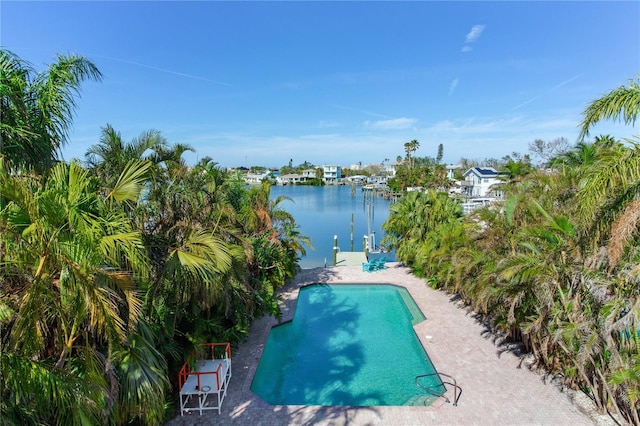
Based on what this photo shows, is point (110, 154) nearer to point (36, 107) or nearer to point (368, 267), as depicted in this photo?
point (36, 107)

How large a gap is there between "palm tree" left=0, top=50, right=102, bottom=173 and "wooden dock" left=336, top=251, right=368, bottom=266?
16313mm

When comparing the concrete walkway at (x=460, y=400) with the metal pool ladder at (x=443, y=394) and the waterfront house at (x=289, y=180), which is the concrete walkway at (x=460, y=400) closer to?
the metal pool ladder at (x=443, y=394)

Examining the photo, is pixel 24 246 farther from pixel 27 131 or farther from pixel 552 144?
pixel 552 144

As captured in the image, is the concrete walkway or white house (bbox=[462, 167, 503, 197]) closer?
the concrete walkway

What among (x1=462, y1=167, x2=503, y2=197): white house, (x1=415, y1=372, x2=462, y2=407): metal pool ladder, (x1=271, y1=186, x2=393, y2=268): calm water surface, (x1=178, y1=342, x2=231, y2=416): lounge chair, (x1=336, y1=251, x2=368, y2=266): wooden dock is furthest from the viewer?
(x1=462, y1=167, x2=503, y2=197): white house

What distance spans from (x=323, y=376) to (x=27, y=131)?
26.5 ft

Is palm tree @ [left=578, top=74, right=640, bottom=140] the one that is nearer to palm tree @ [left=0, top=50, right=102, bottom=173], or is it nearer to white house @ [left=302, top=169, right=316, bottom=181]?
palm tree @ [left=0, top=50, right=102, bottom=173]

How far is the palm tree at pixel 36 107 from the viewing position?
15.3 feet

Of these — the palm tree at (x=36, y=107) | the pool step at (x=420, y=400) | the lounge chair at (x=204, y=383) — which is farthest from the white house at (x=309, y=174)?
the palm tree at (x=36, y=107)

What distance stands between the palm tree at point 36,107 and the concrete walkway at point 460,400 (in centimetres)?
537

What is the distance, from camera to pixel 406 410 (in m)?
7.14

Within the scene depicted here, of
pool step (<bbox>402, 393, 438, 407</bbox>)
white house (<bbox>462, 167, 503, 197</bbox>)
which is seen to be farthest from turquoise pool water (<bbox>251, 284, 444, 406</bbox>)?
white house (<bbox>462, 167, 503, 197</bbox>)

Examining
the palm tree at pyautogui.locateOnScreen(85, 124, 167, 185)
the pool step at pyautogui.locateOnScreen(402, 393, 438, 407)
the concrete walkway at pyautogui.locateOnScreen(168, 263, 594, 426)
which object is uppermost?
the palm tree at pyautogui.locateOnScreen(85, 124, 167, 185)

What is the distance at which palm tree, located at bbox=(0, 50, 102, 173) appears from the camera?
15.3 ft
